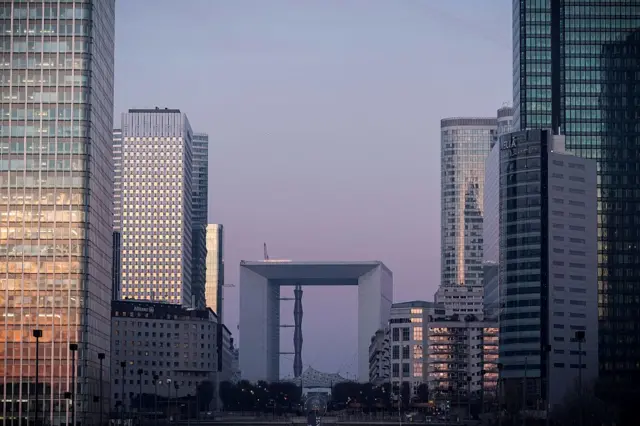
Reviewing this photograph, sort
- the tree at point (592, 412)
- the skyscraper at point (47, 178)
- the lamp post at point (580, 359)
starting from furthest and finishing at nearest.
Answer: the skyscraper at point (47, 178), the tree at point (592, 412), the lamp post at point (580, 359)

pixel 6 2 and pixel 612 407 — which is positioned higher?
→ pixel 6 2

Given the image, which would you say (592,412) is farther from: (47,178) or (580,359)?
(47,178)

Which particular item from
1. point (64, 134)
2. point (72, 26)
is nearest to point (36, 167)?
point (64, 134)

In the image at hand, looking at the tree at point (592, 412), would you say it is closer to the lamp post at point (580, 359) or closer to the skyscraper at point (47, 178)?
the lamp post at point (580, 359)

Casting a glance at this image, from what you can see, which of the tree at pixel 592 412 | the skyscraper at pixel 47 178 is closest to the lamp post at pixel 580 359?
Result: the tree at pixel 592 412

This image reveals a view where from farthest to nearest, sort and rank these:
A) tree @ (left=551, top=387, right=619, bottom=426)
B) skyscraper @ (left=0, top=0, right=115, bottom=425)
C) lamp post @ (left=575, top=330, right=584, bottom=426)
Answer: skyscraper @ (left=0, top=0, right=115, bottom=425) → tree @ (left=551, top=387, right=619, bottom=426) → lamp post @ (left=575, top=330, right=584, bottom=426)

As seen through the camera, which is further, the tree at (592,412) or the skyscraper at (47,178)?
the skyscraper at (47,178)

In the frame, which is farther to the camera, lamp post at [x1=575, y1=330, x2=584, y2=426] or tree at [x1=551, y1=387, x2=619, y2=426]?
tree at [x1=551, y1=387, x2=619, y2=426]

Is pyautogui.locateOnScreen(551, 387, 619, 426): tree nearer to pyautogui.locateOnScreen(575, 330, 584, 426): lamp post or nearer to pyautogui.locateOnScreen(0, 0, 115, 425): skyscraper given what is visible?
pyautogui.locateOnScreen(575, 330, 584, 426): lamp post

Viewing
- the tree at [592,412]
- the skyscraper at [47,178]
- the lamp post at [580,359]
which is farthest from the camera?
the skyscraper at [47,178]

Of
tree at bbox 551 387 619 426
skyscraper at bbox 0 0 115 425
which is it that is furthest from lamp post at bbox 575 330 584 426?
skyscraper at bbox 0 0 115 425

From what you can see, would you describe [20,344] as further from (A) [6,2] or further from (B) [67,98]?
(A) [6,2]
